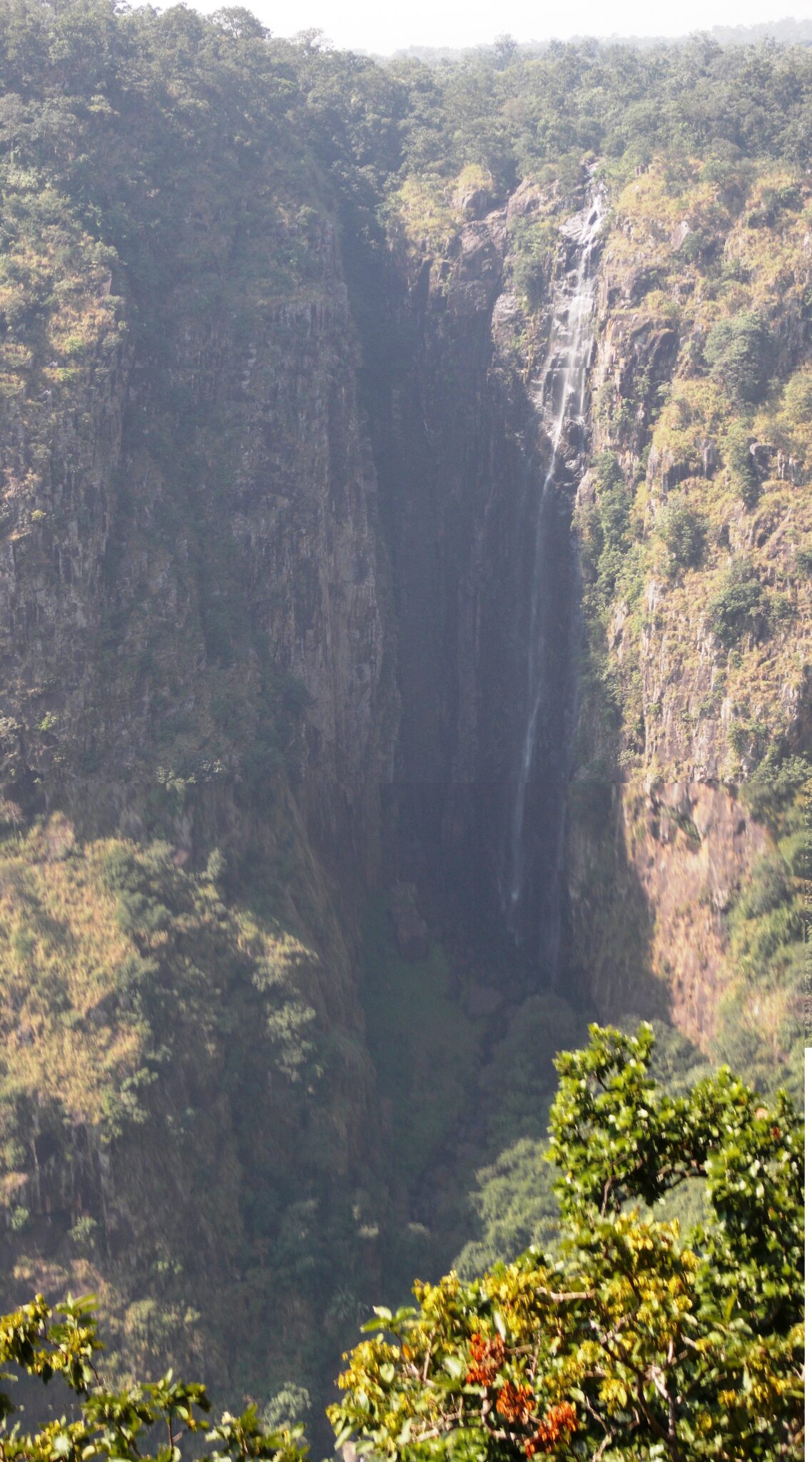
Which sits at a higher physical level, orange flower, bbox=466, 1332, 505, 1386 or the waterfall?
the waterfall

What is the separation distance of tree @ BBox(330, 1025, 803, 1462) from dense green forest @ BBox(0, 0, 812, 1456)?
2052cm

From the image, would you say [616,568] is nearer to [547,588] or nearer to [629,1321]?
[547,588]

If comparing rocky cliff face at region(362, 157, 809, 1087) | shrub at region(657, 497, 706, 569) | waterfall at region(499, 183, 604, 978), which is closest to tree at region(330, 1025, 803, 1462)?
rocky cliff face at region(362, 157, 809, 1087)

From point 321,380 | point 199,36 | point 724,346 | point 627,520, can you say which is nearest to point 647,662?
point 627,520

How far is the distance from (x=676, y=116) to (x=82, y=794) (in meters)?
31.5

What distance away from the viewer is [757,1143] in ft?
29.3

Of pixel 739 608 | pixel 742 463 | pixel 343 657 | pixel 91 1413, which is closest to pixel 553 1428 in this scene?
pixel 91 1413

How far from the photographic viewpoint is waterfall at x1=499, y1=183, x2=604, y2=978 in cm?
4012

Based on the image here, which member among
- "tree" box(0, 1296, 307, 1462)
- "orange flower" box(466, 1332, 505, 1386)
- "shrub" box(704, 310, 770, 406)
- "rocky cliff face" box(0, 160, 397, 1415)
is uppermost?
"shrub" box(704, 310, 770, 406)

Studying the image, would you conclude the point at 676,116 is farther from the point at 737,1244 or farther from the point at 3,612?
the point at 737,1244

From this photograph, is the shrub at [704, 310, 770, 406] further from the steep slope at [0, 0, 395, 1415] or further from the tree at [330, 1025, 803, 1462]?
the tree at [330, 1025, 803, 1462]

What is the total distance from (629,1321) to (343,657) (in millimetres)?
33904

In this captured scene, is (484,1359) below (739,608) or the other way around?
below

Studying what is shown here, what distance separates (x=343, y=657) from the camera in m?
41.3
